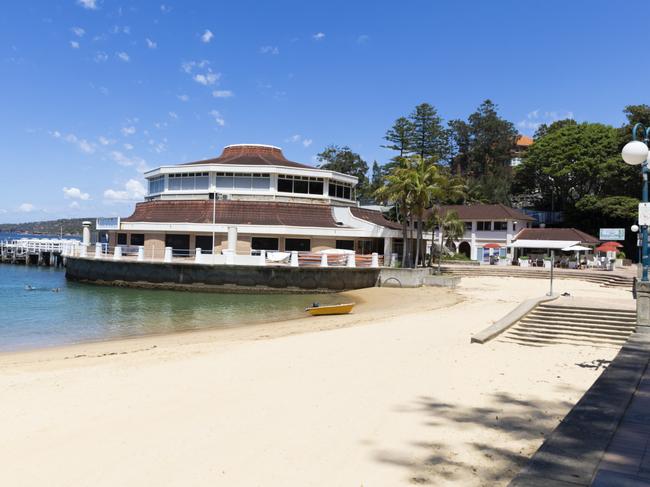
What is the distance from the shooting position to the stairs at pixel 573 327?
1473cm

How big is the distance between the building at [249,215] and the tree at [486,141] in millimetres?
47342

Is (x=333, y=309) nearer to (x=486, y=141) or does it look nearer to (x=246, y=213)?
(x=246, y=213)

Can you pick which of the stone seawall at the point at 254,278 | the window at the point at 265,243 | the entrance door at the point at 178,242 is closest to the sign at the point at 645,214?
the stone seawall at the point at 254,278

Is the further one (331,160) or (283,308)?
(331,160)

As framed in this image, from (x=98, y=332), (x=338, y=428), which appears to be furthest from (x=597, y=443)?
(x=98, y=332)

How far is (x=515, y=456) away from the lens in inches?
264

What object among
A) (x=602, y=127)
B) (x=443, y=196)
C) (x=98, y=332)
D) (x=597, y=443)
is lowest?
(x=98, y=332)

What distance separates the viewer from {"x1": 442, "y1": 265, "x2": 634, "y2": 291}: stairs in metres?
36.1

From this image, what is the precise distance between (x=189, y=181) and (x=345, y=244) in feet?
54.9

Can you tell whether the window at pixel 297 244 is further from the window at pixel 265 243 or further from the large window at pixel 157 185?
the large window at pixel 157 185

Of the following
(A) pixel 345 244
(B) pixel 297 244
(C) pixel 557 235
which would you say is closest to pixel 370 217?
(A) pixel 345 244

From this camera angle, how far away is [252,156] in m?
52.5

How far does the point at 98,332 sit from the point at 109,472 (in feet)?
54.8

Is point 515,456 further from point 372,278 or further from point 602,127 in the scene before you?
point 602,127
